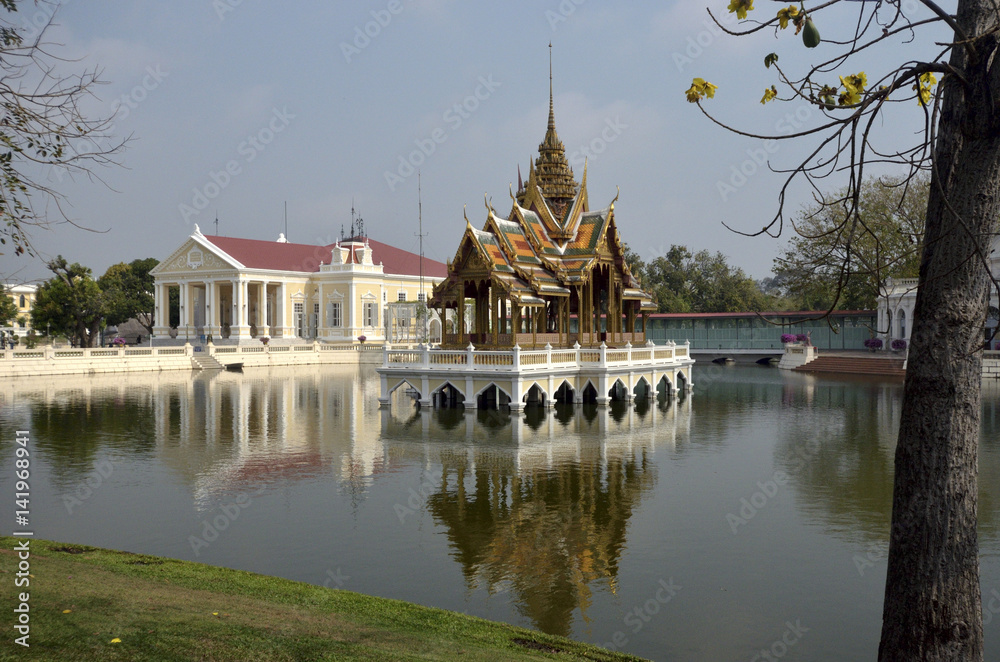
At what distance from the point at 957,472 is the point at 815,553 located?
5975 mm

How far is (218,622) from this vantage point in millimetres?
6312

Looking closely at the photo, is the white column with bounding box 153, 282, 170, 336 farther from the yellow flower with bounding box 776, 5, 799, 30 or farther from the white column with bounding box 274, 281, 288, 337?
the yellow flower with bounding box 776, 5, 799, 30

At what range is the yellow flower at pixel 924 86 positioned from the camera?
17.3 ft

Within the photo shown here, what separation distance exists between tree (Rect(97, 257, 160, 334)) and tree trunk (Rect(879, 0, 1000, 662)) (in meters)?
71.0

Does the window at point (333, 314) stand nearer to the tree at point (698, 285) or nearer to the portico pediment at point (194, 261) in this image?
the portico pediment at point (194, 261)

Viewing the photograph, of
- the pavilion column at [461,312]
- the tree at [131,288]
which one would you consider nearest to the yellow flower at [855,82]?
the pavilion column at [461,312]

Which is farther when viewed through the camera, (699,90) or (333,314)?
(333,314)

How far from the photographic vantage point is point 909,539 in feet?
17.1

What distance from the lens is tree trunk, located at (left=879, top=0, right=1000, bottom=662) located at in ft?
16.1

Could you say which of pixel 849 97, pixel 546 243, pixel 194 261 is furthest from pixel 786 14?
pixel 194 261

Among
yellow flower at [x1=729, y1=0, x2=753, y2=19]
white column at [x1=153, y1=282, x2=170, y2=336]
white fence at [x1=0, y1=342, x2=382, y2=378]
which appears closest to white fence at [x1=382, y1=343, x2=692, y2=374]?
yellow flower at [x1=729, y1=0, x2=753, y2=19]

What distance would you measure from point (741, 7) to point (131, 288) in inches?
3002

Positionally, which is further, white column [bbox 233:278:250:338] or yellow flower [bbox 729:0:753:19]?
white column [bbox 233:278:250:338]

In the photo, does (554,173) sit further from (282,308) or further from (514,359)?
(282,308)
